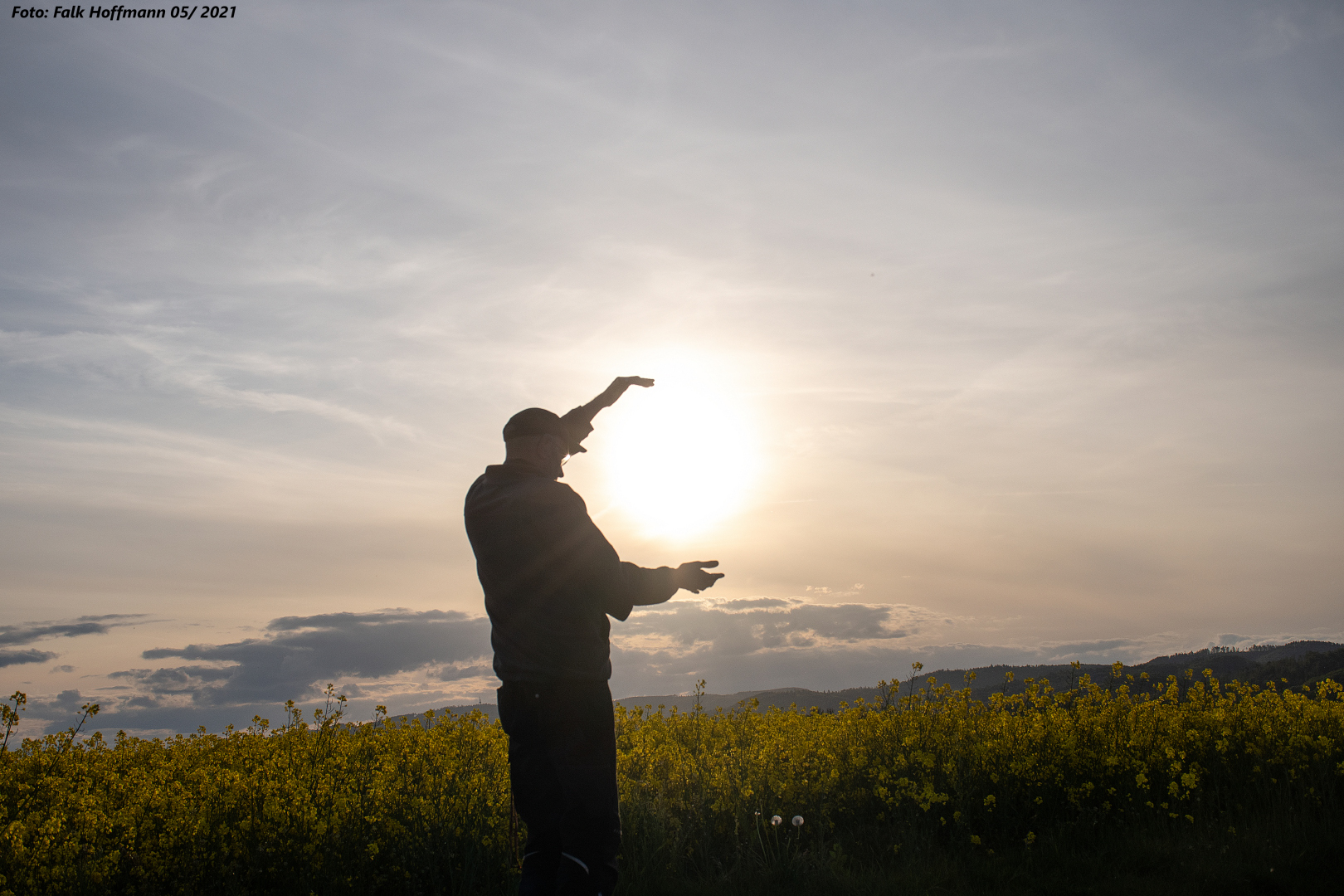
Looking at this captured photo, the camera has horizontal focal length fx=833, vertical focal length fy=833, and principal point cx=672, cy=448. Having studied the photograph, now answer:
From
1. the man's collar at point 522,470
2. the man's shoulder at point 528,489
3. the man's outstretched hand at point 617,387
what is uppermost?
the man's outstretched hand at point 617,387

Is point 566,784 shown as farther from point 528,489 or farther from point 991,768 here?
point 991,768

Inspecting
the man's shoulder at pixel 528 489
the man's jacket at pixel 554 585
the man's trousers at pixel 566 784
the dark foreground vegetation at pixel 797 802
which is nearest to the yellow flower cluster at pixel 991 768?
the dark foreground vegetation at pixel 797 802

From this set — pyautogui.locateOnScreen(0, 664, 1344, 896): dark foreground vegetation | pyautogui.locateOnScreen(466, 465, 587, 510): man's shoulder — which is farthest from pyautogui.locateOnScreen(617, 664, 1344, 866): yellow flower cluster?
Answer: pyautogui.locateOnScreen(466, 465, 587, 510): man's shoulder

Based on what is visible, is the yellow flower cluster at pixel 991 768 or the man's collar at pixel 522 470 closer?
the man's collar at pixel 522 470

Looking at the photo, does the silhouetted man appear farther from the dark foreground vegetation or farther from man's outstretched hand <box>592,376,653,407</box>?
the dark foreground vegetation

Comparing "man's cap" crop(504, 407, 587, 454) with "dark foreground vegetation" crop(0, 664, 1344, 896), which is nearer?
"man's cap" crop(504, 407, 587, 454)

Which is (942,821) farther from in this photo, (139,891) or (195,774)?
(195,774)

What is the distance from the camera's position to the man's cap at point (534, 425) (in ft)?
12.9

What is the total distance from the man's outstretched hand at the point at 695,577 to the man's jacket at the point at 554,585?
39mm

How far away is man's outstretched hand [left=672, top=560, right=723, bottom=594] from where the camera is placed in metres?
3.76

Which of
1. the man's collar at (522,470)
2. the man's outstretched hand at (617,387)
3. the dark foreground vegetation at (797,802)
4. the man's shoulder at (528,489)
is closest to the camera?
the man's shoulder at (528,489)

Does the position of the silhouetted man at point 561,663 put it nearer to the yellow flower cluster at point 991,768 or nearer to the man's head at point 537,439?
the man's head at point 537,439

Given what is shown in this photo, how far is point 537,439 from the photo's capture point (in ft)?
12.9

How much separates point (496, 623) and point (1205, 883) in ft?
16.5
